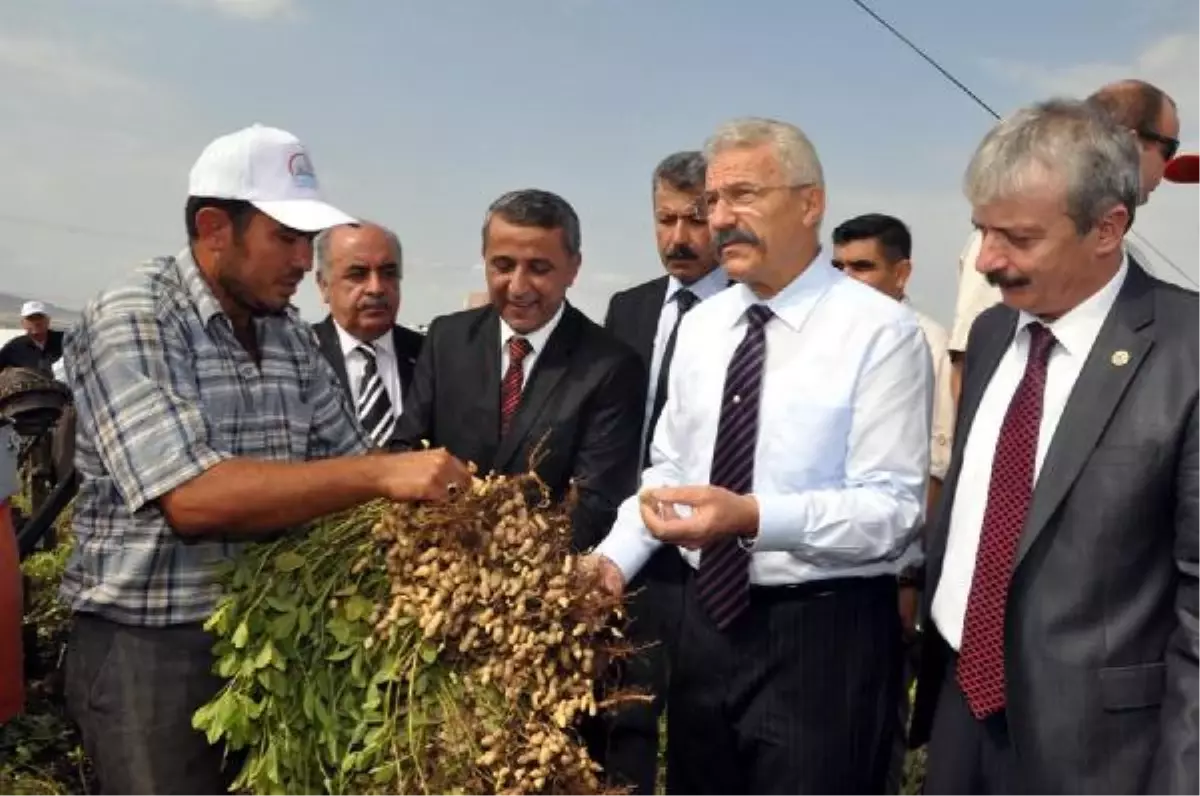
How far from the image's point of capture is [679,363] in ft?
11.6

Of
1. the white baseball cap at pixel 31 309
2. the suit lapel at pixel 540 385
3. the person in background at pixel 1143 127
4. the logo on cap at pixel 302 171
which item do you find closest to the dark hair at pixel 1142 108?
the person in background at pixel 1143 127

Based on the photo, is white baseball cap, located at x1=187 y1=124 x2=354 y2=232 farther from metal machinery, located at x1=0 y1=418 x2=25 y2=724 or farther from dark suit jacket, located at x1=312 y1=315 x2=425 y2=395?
dark suit jacket, located at x1=312 y1=315 x2=425 y2=395

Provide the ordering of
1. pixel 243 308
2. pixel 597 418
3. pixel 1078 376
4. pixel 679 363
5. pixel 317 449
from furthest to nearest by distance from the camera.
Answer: pixel 597 418
pixel 679 363
pixel 317 449
pixel 243 308
pixel 1078 376

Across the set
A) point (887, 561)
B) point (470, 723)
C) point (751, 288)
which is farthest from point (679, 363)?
point (470, 723)

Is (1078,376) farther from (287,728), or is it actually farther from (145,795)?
(145,795)

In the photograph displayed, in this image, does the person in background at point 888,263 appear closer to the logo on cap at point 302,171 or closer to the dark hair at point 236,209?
the logo on cap at point 302,171

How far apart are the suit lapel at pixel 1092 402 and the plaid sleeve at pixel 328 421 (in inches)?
70.1

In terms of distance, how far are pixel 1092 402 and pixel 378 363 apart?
3.68 meters

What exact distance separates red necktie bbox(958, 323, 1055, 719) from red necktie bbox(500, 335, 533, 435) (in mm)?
1955

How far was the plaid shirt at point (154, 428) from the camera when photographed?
2.45 m

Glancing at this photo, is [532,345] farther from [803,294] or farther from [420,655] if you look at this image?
[420,655]

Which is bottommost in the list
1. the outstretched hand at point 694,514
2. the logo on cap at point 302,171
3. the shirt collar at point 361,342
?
the outstretched hand at point 694,514

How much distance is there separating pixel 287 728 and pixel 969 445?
1801mm

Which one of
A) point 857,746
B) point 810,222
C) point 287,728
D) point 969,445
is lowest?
point 857,746
